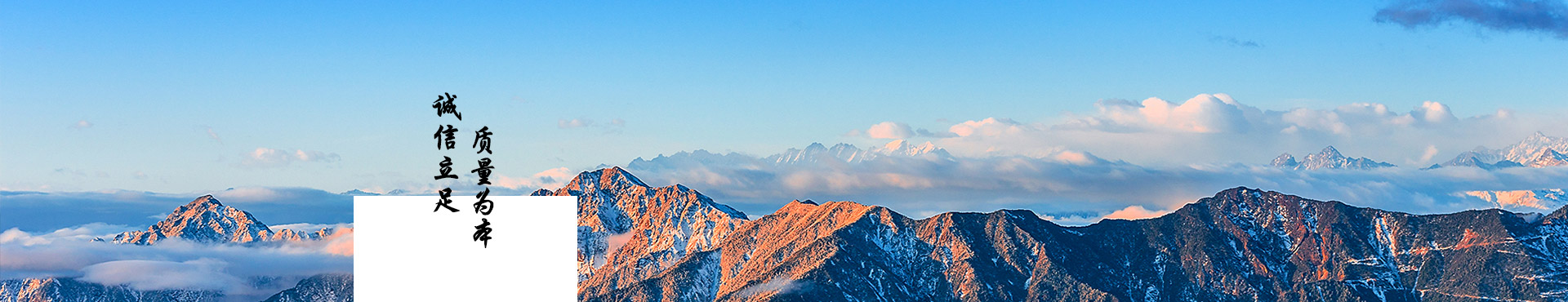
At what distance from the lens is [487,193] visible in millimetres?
64562

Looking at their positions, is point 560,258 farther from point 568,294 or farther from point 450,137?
point 450,137

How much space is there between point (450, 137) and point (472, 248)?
9243 mm

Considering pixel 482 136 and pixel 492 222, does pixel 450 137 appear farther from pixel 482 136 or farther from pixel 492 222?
pixel 492 222

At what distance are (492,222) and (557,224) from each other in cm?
268

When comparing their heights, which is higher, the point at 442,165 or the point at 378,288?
the point at 442,165

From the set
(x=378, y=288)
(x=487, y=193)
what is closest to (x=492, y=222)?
(x=487, y=193)

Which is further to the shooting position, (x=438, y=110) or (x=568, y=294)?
(x=438, y=110)

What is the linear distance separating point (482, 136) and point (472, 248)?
8188 mm

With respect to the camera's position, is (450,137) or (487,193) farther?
(450,137)

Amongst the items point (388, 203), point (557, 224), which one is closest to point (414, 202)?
point (388, 203)

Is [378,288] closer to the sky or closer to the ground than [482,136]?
closer to the ground

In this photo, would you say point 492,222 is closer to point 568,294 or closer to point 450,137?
point 568,294

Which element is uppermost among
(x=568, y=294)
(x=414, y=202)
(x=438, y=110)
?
(x=438, y=110)

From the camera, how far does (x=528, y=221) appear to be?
213 feet
